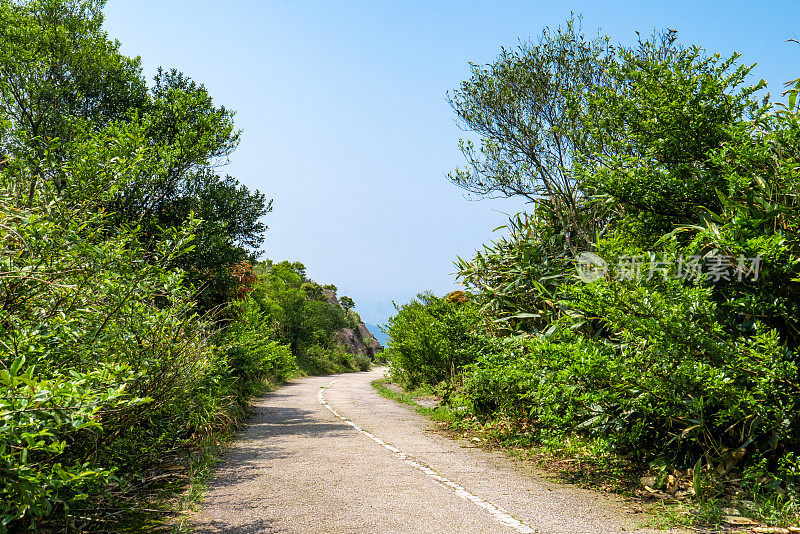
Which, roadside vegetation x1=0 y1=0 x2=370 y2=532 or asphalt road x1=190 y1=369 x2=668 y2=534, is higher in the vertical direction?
roadside vegetation x1=0 y1=0 x2=370 y2=532

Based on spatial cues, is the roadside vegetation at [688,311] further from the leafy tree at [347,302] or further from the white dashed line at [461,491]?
the leafy tree at [347,302]

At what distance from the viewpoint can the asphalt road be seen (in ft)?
16.2

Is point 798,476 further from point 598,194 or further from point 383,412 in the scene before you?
point 383,412

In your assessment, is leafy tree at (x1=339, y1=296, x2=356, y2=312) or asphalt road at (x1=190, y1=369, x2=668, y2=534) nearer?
asphalt road at (x1=190, y1=369, x2=668, y2=534)

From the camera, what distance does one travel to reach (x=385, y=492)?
609cm

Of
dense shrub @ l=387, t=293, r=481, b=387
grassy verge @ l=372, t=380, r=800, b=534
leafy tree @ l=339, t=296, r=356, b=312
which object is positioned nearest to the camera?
Answer: grassy verge @ l=372, t=380, r=800, b=534

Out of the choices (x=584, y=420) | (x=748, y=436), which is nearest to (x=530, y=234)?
(x=584, y=420)

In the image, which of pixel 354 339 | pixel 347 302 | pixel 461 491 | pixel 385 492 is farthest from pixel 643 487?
pixel 347 302

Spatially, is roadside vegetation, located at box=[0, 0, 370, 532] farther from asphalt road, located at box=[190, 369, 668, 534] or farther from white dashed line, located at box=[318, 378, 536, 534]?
→ white dashed line, located at box=[318, 378, 536, 534]

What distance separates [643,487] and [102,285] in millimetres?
6237

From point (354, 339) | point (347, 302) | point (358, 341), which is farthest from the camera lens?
point (347, 302)

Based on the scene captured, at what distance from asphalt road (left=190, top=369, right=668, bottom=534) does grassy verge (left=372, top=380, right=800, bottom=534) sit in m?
0.29

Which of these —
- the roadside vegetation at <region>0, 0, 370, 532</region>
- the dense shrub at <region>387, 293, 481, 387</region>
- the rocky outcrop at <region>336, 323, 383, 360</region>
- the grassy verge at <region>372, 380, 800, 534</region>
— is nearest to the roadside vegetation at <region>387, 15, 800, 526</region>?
the grassy verge at <region>372, 380, 800, 534</region>

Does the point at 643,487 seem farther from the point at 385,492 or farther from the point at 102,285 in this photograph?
the point at 102,285
